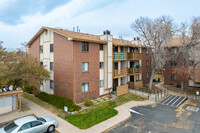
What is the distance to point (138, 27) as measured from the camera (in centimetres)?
2338

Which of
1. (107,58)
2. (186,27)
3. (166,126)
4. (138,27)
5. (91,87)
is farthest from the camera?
(138,27)

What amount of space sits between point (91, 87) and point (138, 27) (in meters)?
14.1

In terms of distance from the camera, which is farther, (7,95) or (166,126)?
(7,95)

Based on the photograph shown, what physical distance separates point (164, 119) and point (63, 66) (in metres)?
13.9

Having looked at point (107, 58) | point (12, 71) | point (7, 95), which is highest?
point (107, 58)

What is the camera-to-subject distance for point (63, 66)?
703 inches

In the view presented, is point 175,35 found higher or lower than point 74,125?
higher

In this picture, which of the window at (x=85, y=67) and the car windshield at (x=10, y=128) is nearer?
the car windshield at (x=10, y=128)

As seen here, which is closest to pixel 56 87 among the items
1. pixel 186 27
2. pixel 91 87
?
pixel 91 87

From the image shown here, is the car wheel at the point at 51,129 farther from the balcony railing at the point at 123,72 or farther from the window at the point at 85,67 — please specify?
the balcony railing at the point at 123,72

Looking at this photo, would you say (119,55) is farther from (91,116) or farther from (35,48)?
(35,48)

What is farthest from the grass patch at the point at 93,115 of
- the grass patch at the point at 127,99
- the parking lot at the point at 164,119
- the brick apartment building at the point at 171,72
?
the brick apartment building at the point at 171,72

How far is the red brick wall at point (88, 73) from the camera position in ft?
54.4

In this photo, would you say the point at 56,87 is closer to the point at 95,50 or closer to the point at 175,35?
the point at 95,50
